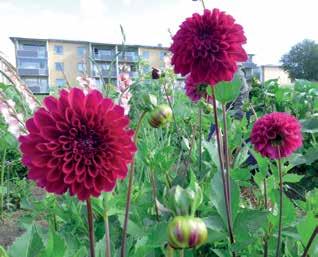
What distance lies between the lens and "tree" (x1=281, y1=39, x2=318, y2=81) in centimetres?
2388

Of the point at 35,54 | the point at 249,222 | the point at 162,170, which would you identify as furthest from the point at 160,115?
the point at 35,54

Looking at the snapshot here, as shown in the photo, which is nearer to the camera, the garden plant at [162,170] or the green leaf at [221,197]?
the garden plant at [162,170]

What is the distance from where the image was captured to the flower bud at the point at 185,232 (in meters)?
0.39

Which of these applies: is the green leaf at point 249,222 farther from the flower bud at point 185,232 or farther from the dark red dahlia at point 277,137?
the flower bud at point 185,232

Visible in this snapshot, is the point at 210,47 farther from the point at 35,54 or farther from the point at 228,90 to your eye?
the point at 35,54

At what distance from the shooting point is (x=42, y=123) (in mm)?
417

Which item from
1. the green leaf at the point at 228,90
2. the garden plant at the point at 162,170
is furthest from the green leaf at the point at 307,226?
the green leaf at the point at 228,90

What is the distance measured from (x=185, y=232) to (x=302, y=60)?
26619mm

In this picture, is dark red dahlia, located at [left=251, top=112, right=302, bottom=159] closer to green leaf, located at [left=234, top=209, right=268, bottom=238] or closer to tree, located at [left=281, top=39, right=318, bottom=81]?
green leaf, located at [left=234, top=209, right=268, bottom=238]

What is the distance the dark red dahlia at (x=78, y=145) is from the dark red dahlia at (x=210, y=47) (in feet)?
0.64

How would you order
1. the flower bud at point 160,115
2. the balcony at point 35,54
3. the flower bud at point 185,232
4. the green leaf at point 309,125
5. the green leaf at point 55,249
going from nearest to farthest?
1. the flower bud at point 185,232
2. the green leaf at point 55,249
3. the flower bud at point 160,115
4. the green leaf at point 309,125
5. the balcony at point 35,54

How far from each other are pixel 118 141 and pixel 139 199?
57 centimetres

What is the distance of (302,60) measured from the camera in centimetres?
2472

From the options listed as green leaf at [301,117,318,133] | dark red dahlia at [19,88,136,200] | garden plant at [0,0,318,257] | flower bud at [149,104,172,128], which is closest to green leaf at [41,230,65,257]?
garden plant at [0,0,318,257]
